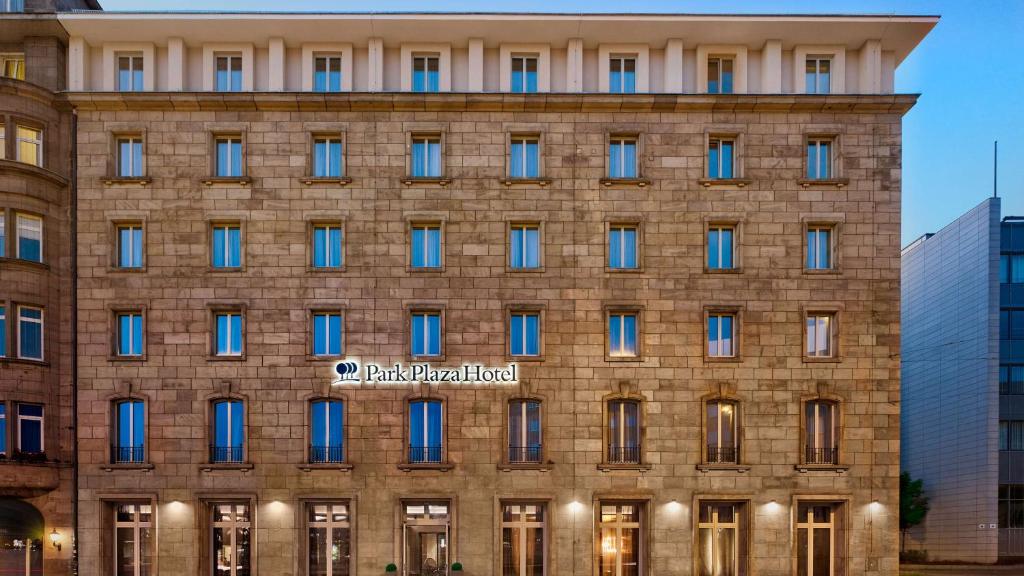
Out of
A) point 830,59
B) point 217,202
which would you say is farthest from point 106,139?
point 830,59

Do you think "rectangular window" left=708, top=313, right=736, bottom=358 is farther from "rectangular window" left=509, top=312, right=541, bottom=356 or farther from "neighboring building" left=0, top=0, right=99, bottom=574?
"neighboring building" left=0, top=0, right=99, bottom=574

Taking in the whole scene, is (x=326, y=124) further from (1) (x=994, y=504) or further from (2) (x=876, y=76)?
(1) (x=994, y=504)

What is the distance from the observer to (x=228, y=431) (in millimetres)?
26844

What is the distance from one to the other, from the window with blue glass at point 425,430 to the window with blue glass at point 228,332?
7.47m

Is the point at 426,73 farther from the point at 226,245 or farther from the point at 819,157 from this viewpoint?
the point at 819,157

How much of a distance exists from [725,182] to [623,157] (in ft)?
13.9

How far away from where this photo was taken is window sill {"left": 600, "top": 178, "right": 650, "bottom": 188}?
89.1 feet

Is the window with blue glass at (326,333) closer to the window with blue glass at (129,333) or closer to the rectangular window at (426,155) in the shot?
the rectangular window at (426,155)

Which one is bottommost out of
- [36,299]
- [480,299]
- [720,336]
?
[720,336]

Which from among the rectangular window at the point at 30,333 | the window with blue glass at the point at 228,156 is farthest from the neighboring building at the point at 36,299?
the window with blue glass at the point at 228,156

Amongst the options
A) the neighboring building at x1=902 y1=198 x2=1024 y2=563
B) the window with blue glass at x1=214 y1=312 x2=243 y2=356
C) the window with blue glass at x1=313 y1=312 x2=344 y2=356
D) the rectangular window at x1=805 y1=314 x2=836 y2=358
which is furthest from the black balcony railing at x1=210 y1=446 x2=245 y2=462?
the neighboring building at x1=902 y1=198 x2=1024 y2=563

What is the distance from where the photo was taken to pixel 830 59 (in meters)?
28.0

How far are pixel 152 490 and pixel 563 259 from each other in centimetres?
1860

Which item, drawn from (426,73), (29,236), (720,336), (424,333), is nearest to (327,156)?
(426,73)
